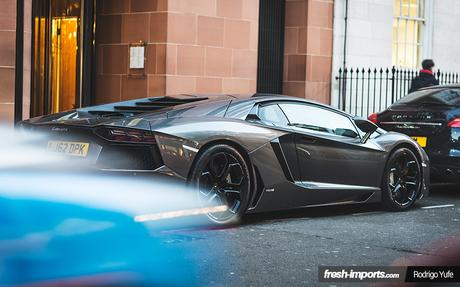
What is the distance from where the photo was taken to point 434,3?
20547 mm

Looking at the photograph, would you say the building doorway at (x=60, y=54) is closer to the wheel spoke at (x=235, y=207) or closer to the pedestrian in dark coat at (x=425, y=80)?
the pedestrian in dark coat at (x=425, y=80)

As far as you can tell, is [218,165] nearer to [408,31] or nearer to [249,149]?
[249,149]

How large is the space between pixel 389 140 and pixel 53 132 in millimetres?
3943

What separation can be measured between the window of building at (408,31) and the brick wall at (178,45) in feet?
15.3

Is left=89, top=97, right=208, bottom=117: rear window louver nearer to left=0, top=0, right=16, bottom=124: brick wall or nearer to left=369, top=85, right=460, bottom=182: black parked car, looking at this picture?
left=369, top=85, right=460, bottom=182: black parked car

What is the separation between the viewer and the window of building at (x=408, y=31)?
1992 centimetres

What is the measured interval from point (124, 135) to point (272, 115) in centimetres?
189

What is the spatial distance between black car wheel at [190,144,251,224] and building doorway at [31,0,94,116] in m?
7.38

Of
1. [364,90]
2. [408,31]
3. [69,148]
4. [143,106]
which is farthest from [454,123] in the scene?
[408,31]

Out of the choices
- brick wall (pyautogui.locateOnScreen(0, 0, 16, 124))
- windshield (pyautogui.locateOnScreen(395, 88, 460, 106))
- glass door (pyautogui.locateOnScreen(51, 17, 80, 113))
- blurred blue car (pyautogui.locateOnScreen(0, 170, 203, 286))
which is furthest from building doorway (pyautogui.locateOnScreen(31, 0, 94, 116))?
blurred blue car (pyautogui.locateOnScreen(0, 170, 203, 286))

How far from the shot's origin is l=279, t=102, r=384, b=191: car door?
9.02 metres

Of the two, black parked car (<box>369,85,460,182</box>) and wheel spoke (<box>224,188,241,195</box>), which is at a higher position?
black parked car (<box>369,85,460,182</box>)

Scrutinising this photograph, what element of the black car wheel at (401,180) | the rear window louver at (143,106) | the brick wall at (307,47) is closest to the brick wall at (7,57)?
the rear window louver at (143,106)

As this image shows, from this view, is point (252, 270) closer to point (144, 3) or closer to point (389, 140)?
point (389, 140)
